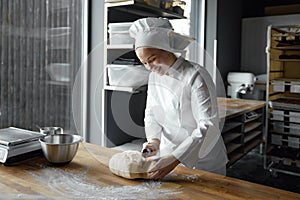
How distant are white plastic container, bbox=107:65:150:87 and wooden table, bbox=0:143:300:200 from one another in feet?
1.86

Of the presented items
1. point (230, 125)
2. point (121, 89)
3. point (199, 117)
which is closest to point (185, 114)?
point (199, 117)

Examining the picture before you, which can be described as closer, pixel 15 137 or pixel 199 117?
pixel 199 117

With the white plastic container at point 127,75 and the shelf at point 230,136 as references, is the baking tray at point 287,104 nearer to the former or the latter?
the shelf at point 230,136

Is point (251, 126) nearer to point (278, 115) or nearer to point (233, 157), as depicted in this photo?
point (278, 115)

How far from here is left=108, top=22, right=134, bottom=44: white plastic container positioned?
173 centimetres

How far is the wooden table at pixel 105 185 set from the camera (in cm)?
99

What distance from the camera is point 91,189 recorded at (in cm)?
104

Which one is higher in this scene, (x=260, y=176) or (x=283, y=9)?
(x=283, y=9)

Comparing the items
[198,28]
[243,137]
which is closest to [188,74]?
[243,137]

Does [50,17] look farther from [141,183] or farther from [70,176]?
[141,183]

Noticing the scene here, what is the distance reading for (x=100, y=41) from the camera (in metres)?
2.10

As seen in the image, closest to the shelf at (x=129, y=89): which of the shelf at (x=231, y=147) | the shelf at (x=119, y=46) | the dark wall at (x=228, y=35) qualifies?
the shelf at (x=119, y=46)

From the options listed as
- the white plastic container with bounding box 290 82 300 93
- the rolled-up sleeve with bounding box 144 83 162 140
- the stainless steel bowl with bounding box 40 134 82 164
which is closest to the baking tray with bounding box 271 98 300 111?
the white plastic container with bounding box 290 82 300 93

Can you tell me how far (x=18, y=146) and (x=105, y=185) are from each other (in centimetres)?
45
